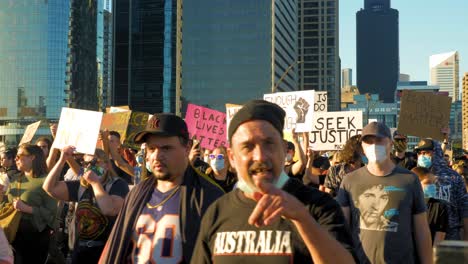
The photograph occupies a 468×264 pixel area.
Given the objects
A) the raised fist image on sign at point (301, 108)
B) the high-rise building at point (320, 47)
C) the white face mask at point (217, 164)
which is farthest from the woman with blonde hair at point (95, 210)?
the high-rise building at point (320, 47)

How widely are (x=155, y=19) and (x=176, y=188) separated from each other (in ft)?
457

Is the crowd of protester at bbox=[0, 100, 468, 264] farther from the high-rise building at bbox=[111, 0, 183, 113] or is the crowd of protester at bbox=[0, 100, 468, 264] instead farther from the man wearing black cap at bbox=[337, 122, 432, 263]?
the high-rise building at bbox=[111, 0, 183, 113]

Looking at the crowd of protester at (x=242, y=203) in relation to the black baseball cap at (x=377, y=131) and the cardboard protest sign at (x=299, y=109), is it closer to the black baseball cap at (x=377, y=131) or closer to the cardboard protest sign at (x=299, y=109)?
the black baseball cap at (x=377, y=131)

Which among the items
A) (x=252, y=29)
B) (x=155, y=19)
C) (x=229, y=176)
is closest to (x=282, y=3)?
(x=252, y=29)

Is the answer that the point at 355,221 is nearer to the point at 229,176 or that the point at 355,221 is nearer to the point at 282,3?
the point at 229,176

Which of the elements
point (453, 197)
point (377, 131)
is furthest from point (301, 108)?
point (377, 131)

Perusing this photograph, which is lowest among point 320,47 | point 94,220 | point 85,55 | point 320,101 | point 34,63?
point 94,220

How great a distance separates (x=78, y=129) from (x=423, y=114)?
610cm

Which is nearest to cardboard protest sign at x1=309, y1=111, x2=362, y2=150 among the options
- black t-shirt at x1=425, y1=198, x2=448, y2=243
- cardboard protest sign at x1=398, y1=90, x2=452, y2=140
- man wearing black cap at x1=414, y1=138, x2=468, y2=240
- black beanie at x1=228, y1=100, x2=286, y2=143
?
cardboard protest sign at x1=398, y1=90, x2=452, y2=140

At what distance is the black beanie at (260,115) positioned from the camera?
2445 mm

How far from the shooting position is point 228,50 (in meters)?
136

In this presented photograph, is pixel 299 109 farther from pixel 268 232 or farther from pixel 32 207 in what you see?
pixel 268 232

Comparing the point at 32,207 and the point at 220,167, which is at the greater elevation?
the point at 220,167

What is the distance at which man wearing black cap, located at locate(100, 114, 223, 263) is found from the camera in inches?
146
